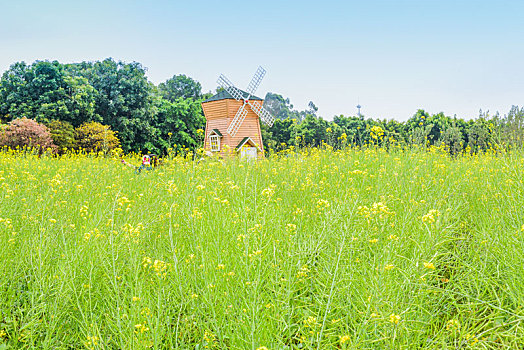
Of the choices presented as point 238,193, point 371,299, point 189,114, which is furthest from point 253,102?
point 371,299

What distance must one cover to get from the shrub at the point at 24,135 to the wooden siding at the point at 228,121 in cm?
981

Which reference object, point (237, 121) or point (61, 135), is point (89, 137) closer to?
point (61, 135)

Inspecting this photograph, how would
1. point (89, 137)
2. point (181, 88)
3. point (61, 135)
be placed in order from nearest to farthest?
point (61, 135) < point (89, 137) < point (181, 88)

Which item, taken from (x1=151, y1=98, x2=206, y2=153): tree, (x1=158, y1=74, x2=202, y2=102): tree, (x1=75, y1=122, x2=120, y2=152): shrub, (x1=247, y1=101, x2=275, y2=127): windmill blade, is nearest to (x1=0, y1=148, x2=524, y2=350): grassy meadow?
(x1=75, y1=122, x2=120, y2=152): shrub

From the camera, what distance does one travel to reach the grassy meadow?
179 centimetres

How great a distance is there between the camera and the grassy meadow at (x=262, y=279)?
179 centimetres

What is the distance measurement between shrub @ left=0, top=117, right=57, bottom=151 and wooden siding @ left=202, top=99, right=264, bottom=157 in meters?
9.81

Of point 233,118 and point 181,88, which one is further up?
point 181,88

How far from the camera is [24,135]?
1706 cm

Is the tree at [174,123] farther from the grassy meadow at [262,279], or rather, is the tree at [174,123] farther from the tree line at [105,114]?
the grassy meadow at [262,279]

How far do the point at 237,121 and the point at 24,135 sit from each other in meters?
12.5

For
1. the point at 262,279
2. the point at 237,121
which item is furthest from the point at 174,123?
the point at 262,279

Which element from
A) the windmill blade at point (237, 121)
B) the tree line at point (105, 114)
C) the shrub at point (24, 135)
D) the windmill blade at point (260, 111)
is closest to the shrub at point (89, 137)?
the tree line at point (105, 114)

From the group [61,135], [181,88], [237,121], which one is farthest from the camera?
[181,88]
